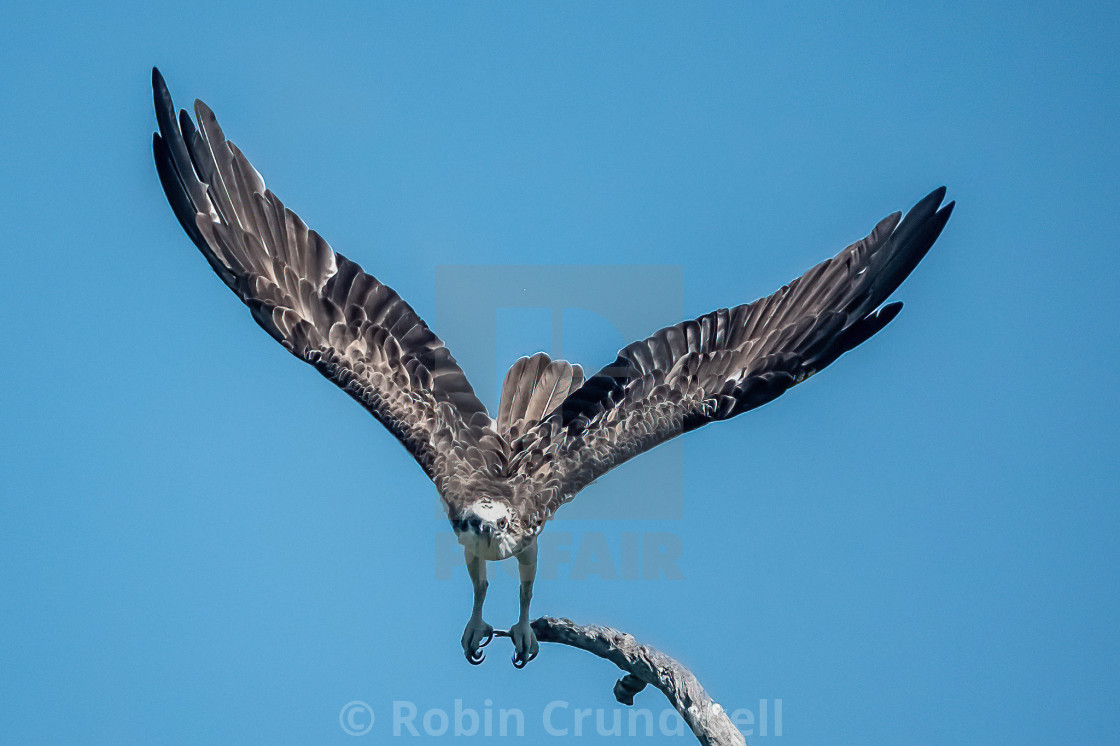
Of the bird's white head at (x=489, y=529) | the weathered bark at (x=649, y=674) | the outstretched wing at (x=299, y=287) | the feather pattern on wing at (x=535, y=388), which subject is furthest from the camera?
the feather pattern on wing at (x=535, y=388)

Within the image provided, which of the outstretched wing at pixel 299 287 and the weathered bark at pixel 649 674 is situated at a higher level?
the outstretched wing at pixel 299 287

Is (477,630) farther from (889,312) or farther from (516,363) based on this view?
(889,312)

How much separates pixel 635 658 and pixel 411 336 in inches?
154

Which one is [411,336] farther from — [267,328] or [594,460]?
[594,460]

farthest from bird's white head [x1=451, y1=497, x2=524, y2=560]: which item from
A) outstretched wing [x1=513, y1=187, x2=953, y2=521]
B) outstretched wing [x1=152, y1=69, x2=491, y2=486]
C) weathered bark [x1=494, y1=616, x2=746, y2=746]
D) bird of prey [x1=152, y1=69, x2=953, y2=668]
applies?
outstretched wing [x1=152, y1=69, x2=491, y2=486]

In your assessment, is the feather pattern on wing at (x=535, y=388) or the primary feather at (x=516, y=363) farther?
the feather pattern on wing at (x=535, y=388)

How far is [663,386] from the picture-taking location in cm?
1112

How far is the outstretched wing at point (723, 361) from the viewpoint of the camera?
10.7 metres

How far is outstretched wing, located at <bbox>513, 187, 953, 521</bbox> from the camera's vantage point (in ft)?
35.0

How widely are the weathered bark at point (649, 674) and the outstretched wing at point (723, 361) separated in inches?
38.6

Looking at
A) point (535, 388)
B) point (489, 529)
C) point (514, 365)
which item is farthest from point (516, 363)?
point (489, 529)

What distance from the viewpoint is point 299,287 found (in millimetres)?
11844

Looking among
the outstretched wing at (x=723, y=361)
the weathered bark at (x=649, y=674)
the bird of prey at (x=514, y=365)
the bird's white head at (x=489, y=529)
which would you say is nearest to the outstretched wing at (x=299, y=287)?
the bird of prey at (x=514, y=365)

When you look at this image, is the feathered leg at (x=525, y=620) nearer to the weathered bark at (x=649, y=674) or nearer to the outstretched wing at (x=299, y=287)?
the weathered bark at (x=649, y=674)
